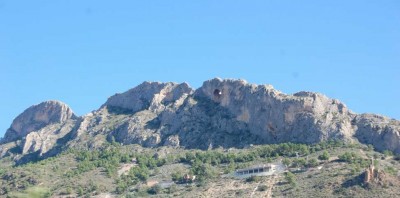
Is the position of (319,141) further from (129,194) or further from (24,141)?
(24,141)

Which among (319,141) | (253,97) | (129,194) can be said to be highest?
(253,97)

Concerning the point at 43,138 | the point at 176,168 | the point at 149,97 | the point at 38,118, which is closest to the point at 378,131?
the point at 176,168

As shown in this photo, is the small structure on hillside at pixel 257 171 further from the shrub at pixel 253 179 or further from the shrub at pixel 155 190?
the shrub at pixel 155 190

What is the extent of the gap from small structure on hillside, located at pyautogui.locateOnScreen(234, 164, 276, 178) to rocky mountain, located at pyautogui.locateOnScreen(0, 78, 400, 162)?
15.7 metres

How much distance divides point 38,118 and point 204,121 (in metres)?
51.6

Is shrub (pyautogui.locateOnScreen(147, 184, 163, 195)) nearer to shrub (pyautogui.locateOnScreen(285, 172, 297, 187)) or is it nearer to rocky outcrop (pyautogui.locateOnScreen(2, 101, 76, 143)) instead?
shrub (pyautogui.locateOnScreen(285, 172, 297, 187))

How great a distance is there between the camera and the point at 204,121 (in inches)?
5167

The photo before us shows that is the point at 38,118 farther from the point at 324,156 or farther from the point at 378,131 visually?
the point at 378,131

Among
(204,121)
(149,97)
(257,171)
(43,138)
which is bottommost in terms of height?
(257,171)

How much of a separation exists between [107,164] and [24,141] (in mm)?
33572

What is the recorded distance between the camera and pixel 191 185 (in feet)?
340

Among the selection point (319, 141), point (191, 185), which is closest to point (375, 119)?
point (319, 141)

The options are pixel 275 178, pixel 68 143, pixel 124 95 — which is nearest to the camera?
pixel 275 178

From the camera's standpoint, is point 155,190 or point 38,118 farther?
point 38,118
